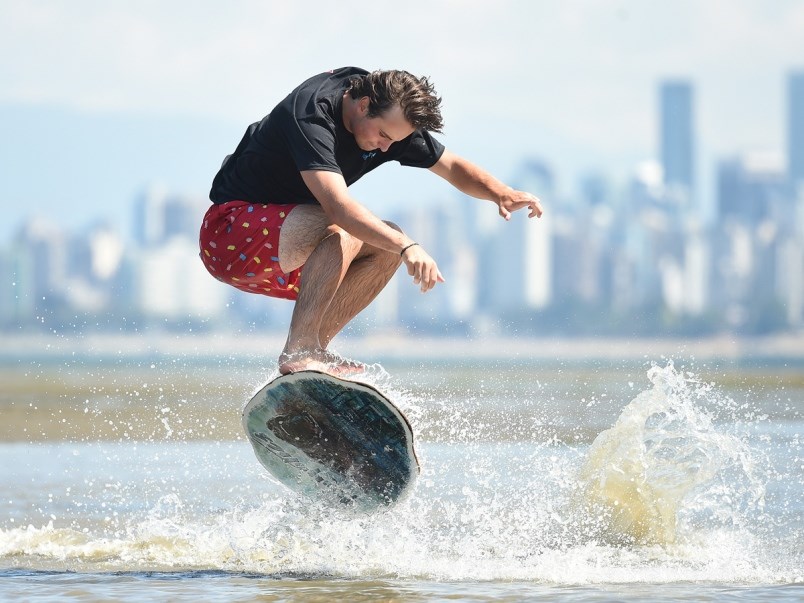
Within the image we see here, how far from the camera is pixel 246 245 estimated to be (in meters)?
7.35

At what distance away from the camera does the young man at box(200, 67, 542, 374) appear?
22.1ft

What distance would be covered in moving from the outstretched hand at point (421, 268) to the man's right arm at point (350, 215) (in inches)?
0.5

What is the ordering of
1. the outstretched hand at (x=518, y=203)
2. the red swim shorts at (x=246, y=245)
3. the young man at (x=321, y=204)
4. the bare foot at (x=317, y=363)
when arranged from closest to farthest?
the young man at (x=321, y=204), the bare foot at (x=317, y=363), the red swim shorts at (x=246, y=245), the outstretched hand at (x=518, y=203)

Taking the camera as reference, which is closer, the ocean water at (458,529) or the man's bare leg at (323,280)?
the ocean water at (458,529)

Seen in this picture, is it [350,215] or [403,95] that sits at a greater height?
[403,95]

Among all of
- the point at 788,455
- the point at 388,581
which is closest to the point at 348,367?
the point at 388,581

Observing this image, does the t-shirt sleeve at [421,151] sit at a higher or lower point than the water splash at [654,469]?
higher

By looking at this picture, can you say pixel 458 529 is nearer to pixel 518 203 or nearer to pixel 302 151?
pixel 518 203

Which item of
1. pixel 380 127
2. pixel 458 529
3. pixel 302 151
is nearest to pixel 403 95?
pixel 380 127

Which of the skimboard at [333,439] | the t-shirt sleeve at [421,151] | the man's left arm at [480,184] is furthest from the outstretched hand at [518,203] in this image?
the skimboard at [333,439]

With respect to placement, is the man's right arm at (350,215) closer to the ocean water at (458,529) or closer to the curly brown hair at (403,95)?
the curly brown hair at (403,95)

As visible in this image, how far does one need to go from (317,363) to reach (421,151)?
1.53 metres

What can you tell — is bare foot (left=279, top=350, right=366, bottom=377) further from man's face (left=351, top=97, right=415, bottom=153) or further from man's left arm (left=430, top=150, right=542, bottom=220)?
man's left arm (left=430, top=150, right=542, bottom=220)

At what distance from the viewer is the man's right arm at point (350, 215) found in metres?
6.57
